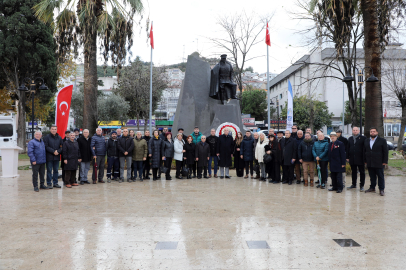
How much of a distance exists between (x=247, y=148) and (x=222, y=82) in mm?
4584

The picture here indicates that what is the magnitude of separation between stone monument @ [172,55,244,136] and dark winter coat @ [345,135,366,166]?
6150 millimetres

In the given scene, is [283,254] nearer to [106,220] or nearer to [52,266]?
[52,266]

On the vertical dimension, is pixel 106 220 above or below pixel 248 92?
below

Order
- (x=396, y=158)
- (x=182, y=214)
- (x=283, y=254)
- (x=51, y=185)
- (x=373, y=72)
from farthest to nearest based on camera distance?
(x=396, y=158) → (x=373, y=72) → (x=51, y=185) → (x=182, y=214) → (x=283, y=254)

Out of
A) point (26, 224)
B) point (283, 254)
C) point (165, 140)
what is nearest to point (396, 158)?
point (165, 140)

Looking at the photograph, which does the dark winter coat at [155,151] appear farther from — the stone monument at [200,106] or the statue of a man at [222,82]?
the statue of a man at [222,82]

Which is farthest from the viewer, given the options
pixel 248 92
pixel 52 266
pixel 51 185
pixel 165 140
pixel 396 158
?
pixel 248 92

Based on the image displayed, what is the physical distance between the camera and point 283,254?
427 cm

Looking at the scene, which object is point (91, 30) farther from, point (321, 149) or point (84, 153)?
point (321, 149)

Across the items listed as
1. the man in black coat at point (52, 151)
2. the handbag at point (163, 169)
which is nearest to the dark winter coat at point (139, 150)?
the handbag at point (163, 169)

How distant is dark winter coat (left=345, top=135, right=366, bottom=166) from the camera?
9.30 metres

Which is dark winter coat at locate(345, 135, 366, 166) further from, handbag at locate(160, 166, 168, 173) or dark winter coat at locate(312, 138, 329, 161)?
handbag at locate(160, 166, 168, 173)

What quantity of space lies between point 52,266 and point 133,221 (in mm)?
2059

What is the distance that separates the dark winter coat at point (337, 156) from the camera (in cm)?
916
